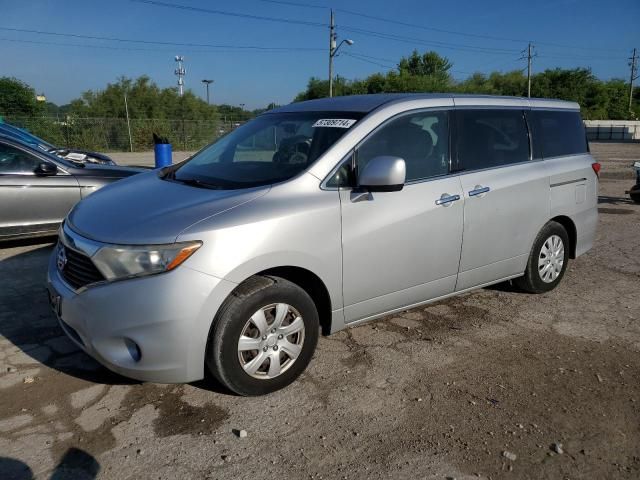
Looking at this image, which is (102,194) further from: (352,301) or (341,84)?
(341,84)

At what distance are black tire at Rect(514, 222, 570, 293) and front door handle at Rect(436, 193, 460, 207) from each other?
1239mm

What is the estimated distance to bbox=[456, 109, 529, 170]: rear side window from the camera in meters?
4.04

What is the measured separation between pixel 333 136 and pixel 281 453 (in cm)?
197

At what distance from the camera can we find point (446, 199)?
3.76m

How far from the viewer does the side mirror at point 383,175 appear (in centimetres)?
319

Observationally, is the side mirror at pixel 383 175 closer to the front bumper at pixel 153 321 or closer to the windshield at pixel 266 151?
the windshield at pixel 266 151

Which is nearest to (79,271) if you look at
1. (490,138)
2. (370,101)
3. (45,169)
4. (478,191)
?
(370,101)

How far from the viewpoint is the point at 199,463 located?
2.52 m

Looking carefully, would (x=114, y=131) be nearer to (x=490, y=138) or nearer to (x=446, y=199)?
(x=490, y=138)

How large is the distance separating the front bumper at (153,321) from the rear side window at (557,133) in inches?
130

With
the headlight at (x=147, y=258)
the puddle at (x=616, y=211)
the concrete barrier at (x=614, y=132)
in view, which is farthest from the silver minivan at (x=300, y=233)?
the concrete barrier at (x=614, y=132)

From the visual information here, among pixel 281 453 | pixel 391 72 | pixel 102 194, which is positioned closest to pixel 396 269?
pixel 281 453

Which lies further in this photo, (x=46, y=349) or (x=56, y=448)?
(x=46, y=349)

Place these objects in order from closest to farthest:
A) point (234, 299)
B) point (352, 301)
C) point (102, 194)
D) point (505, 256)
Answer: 1. point (234, 299)
2. point (352, 301)
3. point (102, 194)
4. point (505, 256)
